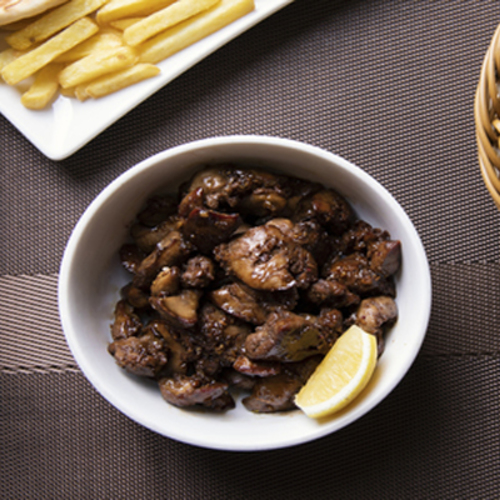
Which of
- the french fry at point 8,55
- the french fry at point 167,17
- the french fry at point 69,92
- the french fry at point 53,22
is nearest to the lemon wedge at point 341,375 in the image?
the french fry at point 167,17

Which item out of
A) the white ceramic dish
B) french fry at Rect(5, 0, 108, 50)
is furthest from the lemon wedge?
french fry at Rect(5, 0, 108, 50)

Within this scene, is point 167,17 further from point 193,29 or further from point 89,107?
point 89,107

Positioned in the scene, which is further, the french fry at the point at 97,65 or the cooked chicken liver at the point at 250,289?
the french fry at the point at 97,65

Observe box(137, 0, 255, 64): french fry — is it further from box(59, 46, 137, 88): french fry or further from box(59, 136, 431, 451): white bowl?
box(59, 136, 431, 451): white bowl

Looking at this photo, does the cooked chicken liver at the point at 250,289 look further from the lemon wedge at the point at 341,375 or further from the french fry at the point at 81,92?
the french fry at the point at 81,92

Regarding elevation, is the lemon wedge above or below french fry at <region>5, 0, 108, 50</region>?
below

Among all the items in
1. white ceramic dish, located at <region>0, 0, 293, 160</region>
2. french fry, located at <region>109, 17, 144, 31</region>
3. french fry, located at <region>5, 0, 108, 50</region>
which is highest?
french fry, located at <region>5, 0, 108, 50</region>

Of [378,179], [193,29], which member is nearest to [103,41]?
[193,29]
